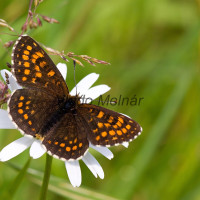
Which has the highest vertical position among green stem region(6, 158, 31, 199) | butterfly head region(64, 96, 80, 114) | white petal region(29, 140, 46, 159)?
butterfly head region(64, 96, 80, 114)

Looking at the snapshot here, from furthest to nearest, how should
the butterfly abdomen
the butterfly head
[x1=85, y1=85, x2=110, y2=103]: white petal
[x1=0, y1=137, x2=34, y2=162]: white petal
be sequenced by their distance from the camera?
[x1=85, y1=85, x2=110, y2=103]: white petal → the butterfly head → the butterfly abdomen → [x1=0, y1=137, x2=34, y2=162]: white petal

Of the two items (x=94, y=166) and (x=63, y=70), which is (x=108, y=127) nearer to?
(x=94, y=166)

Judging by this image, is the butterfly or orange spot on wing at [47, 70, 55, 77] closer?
the butterfly

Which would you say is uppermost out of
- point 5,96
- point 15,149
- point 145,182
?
point 5,96

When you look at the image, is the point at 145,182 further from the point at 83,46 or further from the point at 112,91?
the point at 83,46

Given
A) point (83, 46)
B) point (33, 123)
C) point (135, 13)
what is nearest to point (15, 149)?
point (33, 123)

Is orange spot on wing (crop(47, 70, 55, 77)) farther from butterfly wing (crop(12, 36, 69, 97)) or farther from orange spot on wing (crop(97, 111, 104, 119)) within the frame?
orange spot on wing (crop(97, 111, 104, 119))

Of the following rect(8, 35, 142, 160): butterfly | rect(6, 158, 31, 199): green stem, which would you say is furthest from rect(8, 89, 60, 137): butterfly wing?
rect(6, 158, 31, 199): green stem
